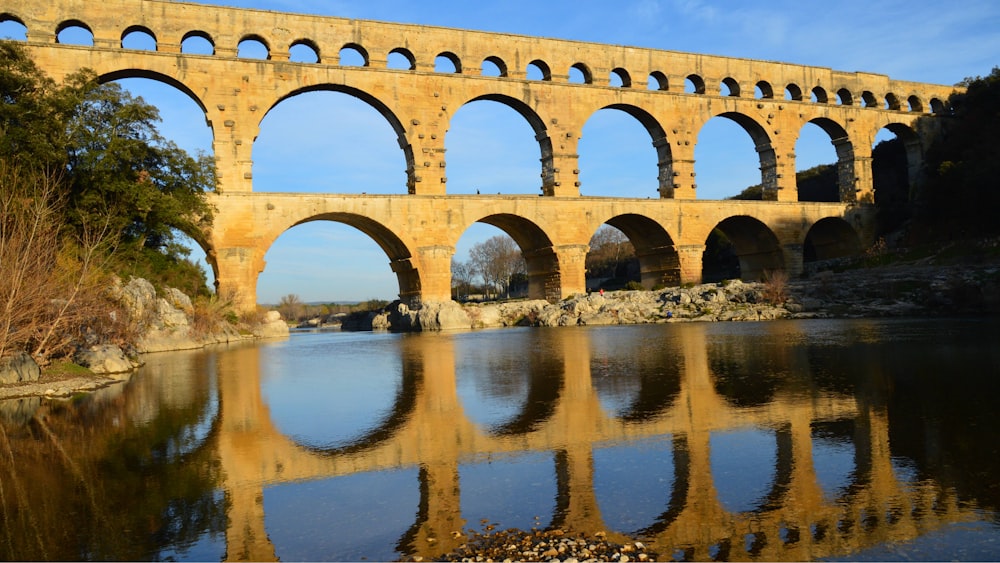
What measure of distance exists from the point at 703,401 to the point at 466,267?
7394 cm

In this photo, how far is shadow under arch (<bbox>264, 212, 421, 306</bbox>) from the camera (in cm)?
2995

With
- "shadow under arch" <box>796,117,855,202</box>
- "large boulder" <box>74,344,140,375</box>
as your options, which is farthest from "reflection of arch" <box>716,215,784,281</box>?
"large boulder" <box>74,344,140,375</box>

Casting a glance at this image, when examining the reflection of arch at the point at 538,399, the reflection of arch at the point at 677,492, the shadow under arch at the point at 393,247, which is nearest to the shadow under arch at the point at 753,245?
the shadow under arch at the point at 393,247

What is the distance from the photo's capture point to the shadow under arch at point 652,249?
114ft

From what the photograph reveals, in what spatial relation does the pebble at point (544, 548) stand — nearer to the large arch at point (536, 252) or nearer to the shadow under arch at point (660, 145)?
the large arch at point (536, 252)

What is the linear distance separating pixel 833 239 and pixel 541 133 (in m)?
18.3

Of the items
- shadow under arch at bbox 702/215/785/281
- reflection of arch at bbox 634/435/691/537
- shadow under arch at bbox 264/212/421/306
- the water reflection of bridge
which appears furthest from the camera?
shadow under arch at bbox 702/215/785/281

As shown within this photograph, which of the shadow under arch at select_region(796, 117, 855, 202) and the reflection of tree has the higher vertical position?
the shadow under arch at select_region(796, 117, 855, 202)

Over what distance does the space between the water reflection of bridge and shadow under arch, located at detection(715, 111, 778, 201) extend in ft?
100

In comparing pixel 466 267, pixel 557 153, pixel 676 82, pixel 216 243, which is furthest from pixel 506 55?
pixel 466 267

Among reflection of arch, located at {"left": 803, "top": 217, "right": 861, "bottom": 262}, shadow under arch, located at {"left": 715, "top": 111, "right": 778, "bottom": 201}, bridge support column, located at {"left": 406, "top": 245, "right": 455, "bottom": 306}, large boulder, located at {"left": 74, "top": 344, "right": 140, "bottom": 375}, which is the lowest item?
large boulder, located at {"left": 74, "top": 344, "right": 140, "bottom": 375}

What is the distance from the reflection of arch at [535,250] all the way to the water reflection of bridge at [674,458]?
22.6 meters

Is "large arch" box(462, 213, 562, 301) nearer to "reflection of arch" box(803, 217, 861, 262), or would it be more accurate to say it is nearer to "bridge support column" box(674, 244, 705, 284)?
"bridge support column" box(674, 244, 705, 284)

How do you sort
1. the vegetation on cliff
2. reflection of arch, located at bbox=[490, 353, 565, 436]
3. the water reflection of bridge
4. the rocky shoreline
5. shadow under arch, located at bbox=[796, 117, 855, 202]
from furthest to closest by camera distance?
shadow under arch, located at bbox=[796, 117, 855, 202], the rocky shoreline, the vegetation on cliff, reflection of arch, located at bbox=[490, 353, 565, 436], the water reflection of bridge
